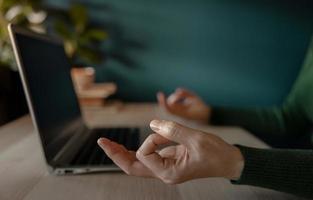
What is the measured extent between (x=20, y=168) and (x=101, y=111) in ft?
2.08

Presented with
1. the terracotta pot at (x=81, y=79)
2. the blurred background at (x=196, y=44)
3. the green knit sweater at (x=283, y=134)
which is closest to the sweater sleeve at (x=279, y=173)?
the green knit sweater at (x=283, y=134)

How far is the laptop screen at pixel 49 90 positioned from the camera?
1.72 ft

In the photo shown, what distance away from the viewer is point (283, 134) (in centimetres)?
103

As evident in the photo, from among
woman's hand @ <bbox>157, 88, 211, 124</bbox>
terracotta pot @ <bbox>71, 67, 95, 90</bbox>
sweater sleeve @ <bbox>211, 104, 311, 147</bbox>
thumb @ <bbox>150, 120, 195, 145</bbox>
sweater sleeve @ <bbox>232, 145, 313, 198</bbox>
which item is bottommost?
sweater sleeve @ <bbox>211, 104, 311, 147</bbox>

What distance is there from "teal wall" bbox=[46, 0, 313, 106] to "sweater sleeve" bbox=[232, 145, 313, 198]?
112 cm

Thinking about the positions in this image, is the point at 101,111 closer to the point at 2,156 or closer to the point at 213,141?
the point at 2,156

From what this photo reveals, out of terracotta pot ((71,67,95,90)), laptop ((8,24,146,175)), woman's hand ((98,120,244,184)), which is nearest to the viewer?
woman's hand ((98,120,244,184))

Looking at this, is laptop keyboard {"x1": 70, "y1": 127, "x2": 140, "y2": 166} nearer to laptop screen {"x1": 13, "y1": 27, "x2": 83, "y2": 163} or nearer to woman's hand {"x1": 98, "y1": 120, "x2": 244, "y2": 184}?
laptop screen {"x1": 13, "y1": 27, "x2": 83, "y2": 163}

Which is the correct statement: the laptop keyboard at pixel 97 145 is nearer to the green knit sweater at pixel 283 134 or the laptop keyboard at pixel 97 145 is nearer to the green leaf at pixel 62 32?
the green knit sweater at pixel 283 134

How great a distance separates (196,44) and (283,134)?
2.11 feet

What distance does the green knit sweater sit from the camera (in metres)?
0.39

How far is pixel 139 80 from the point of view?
1504 millimetres

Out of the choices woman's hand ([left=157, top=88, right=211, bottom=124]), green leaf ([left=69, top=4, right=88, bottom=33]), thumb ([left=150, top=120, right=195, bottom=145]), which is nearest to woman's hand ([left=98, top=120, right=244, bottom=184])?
thumb ([left=150, top=120, right=195, bottom=145])

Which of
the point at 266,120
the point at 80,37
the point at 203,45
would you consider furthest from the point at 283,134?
the point at 80,37
